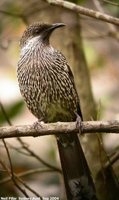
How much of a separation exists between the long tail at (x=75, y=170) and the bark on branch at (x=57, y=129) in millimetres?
738

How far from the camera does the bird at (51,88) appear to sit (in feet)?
19.7

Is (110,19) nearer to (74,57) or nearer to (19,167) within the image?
(74,57)

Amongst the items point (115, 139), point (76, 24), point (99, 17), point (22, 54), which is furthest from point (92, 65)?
point (99, 17)

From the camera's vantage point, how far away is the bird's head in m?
6.03

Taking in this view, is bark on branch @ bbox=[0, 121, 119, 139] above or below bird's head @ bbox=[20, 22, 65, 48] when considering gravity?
below

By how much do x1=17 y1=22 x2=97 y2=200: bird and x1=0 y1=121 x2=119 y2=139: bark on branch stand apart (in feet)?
2.73

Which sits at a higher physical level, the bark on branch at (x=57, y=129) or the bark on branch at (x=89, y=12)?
the bark on branch at (x=89, y=12)

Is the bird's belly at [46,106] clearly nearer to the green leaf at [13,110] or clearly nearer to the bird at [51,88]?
the bird at [51,88]

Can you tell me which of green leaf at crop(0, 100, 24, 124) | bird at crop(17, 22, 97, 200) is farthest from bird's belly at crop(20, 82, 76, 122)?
green leaf at crop(0, 100, 24, 124)

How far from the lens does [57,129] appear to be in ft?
16.9

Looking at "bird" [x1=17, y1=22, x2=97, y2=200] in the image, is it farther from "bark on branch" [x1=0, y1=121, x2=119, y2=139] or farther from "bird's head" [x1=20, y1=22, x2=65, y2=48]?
"bark on branch" [x1=0, y1=121, x2=119, y2=139]

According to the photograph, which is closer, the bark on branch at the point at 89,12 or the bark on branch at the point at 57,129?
the bark on branch at the point at 57,129

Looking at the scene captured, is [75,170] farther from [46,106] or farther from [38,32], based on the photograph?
[38,32]

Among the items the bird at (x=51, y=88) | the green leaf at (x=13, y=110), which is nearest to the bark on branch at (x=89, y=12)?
the bird at (x=51, y=88)
